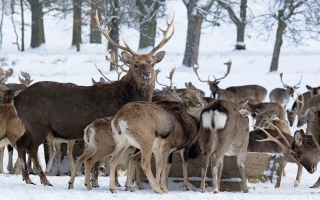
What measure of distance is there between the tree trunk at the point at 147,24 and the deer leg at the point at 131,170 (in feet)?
82.9

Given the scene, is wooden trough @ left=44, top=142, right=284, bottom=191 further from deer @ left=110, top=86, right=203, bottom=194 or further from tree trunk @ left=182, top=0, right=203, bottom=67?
tree trunk @ left=182, top=0, right=203, bottom=67

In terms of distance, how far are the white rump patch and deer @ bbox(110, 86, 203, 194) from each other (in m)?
0.38

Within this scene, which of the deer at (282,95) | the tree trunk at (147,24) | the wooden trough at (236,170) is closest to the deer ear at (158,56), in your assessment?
the wooden trough at (236,170)

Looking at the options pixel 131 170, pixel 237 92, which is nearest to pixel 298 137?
pixel 131 170

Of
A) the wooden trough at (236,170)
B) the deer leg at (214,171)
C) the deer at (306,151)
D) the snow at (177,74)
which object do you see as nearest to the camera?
the snow at (177,74)

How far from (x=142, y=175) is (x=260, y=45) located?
135ft

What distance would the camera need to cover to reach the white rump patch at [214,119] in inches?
324

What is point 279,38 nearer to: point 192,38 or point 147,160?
point 192,38

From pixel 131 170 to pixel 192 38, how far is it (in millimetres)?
25135

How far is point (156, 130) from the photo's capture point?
26.5 feet

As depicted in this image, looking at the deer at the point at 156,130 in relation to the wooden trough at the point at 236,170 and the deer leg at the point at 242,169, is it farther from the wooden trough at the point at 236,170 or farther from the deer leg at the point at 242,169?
the deer leg at the point at 242,169

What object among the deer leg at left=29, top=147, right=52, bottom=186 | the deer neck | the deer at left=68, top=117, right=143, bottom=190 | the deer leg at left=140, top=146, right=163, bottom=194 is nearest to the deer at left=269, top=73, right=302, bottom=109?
the deer neck

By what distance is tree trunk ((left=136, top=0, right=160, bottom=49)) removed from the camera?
35303 mm

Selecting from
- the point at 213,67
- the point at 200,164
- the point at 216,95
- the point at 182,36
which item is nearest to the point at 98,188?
the point at 200,164
